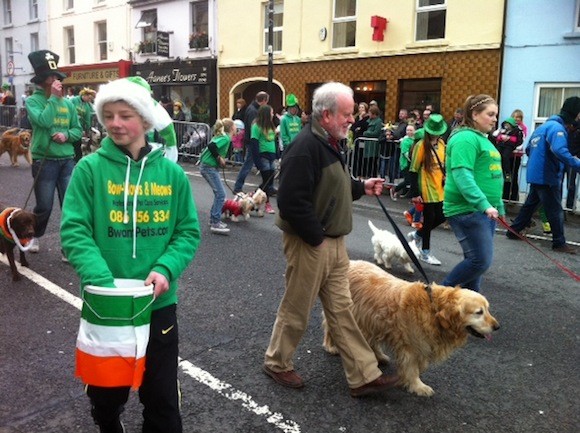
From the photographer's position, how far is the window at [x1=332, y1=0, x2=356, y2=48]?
58.7 feet

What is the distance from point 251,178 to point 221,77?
29.9ft

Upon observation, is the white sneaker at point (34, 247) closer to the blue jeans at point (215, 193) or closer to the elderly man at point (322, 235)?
the blue jeans at point (215, 193)

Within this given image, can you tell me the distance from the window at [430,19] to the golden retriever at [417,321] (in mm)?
13712

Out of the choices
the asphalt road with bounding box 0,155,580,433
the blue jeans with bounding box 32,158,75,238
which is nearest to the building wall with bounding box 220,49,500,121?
the asphalt road with bounding box 0,155,580,433

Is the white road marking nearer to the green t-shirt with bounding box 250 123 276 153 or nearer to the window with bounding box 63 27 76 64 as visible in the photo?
the green t-shirt with bounding box 250 123 276 153

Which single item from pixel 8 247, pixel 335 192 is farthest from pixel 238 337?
pixel 8 247

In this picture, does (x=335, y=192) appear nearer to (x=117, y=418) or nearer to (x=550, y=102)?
(x=117, y=418)

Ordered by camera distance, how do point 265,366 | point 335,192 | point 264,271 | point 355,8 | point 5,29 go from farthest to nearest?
1. point 5,29
2. point 355,8
3. point 264,271
4. point 265,366
5. point 335,192

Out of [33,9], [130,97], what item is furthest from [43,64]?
[33,9]

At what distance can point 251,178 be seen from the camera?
14453mm

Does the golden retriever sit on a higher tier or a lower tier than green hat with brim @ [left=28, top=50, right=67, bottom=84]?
lower

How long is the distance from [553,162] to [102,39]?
25.4 metres

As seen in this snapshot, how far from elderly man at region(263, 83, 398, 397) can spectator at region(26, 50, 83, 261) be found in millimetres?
3691

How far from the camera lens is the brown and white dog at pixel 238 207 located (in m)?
9.04
